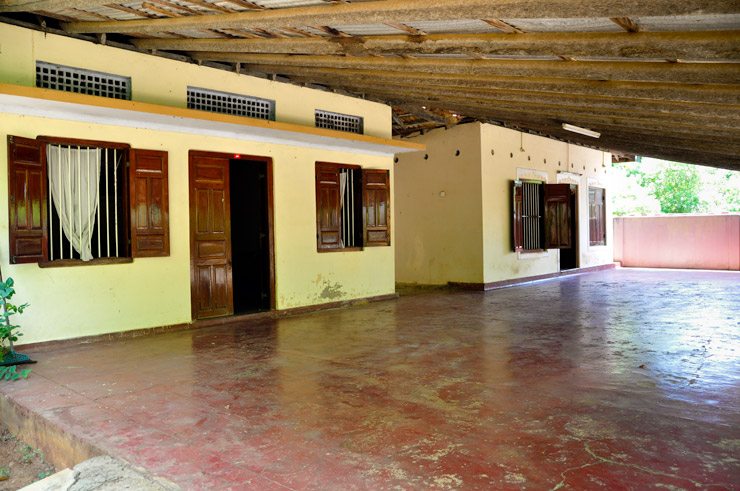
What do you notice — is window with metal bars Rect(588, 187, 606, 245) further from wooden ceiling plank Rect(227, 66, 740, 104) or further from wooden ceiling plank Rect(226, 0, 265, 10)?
wooden ceiling plank Rect(226, 0, 265, 10)

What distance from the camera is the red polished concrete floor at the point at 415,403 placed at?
8.89 ft

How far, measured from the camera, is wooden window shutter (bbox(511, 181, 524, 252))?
1161 centimetres

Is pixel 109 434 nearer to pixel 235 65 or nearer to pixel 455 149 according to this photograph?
pixel 235 65

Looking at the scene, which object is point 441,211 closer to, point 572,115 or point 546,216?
point 546,216

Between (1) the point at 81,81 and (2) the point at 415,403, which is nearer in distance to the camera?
(2) the point at 415,403

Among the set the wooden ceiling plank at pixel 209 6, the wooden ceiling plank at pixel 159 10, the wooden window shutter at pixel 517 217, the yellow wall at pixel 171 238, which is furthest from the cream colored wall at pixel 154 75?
the wooden window shutter at pixel 517 217

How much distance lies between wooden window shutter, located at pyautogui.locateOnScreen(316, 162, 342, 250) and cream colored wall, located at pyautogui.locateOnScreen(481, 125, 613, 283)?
3.55m

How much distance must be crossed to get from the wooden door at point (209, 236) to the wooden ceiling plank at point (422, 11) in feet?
6.47

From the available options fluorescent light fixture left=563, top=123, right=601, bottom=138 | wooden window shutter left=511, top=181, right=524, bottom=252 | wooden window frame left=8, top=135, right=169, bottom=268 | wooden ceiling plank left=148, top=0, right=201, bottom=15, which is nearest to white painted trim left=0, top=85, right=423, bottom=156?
wooden window frame left=8, top=135, right=169, bottom=268

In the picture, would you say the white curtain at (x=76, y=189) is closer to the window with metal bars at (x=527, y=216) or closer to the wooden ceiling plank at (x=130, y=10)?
the wooden ceiling plank at (x=130, y=10)

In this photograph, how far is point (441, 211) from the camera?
11539 millimetres

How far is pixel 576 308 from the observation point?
819cm

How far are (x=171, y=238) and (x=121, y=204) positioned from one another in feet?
2.13

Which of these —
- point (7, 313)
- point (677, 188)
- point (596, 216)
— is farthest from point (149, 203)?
point (677, 188)
